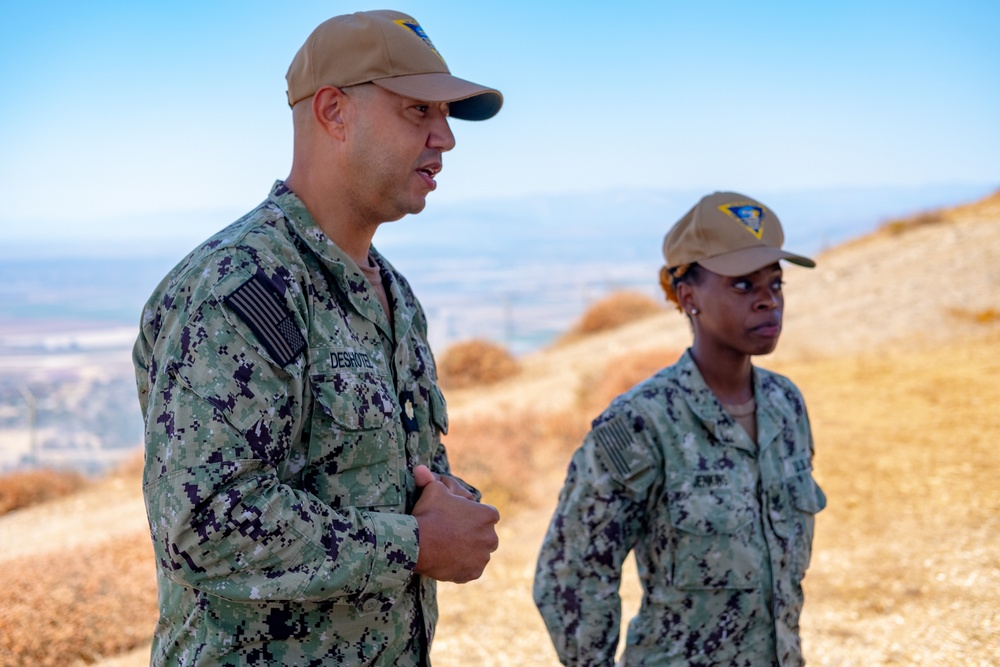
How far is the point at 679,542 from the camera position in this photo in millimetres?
2686

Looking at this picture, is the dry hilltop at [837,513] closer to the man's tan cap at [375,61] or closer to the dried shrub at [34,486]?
the dried shrub at [34,486]

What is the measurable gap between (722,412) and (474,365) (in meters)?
16.1

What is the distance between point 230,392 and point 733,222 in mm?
1833

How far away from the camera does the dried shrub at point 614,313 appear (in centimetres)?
2336

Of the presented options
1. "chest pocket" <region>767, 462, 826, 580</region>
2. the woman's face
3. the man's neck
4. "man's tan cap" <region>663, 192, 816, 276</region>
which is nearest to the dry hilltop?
"chest pocket" <region>767, 462, 826, 580</region>

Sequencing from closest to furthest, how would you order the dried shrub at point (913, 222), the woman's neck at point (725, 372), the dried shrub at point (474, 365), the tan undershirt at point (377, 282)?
the tan undershirt at point (377, 282), the woman's neck at point (725, 372), the dried shrub at point (474, 365), the dried shrub at point (913, 222)

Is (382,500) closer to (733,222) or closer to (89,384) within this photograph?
(733,222)

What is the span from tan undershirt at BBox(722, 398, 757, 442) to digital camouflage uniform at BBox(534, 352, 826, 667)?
0.07 metres

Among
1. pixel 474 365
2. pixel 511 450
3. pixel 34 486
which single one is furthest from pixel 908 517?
pixel 474 365

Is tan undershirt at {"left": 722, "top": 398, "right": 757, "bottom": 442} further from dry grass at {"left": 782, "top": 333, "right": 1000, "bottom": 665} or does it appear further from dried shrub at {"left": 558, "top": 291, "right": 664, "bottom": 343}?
dried shrub at {"left": 558, "top": 291, "right": 664, "bottom": 343}

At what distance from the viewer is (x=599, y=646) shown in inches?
105

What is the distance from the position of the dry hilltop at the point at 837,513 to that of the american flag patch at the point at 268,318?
161 inches

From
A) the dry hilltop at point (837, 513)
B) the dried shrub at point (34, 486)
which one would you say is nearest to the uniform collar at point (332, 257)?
the dry hilltop at point (837, 513)

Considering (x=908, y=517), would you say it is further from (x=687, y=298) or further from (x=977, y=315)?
(x=977, y=315)
